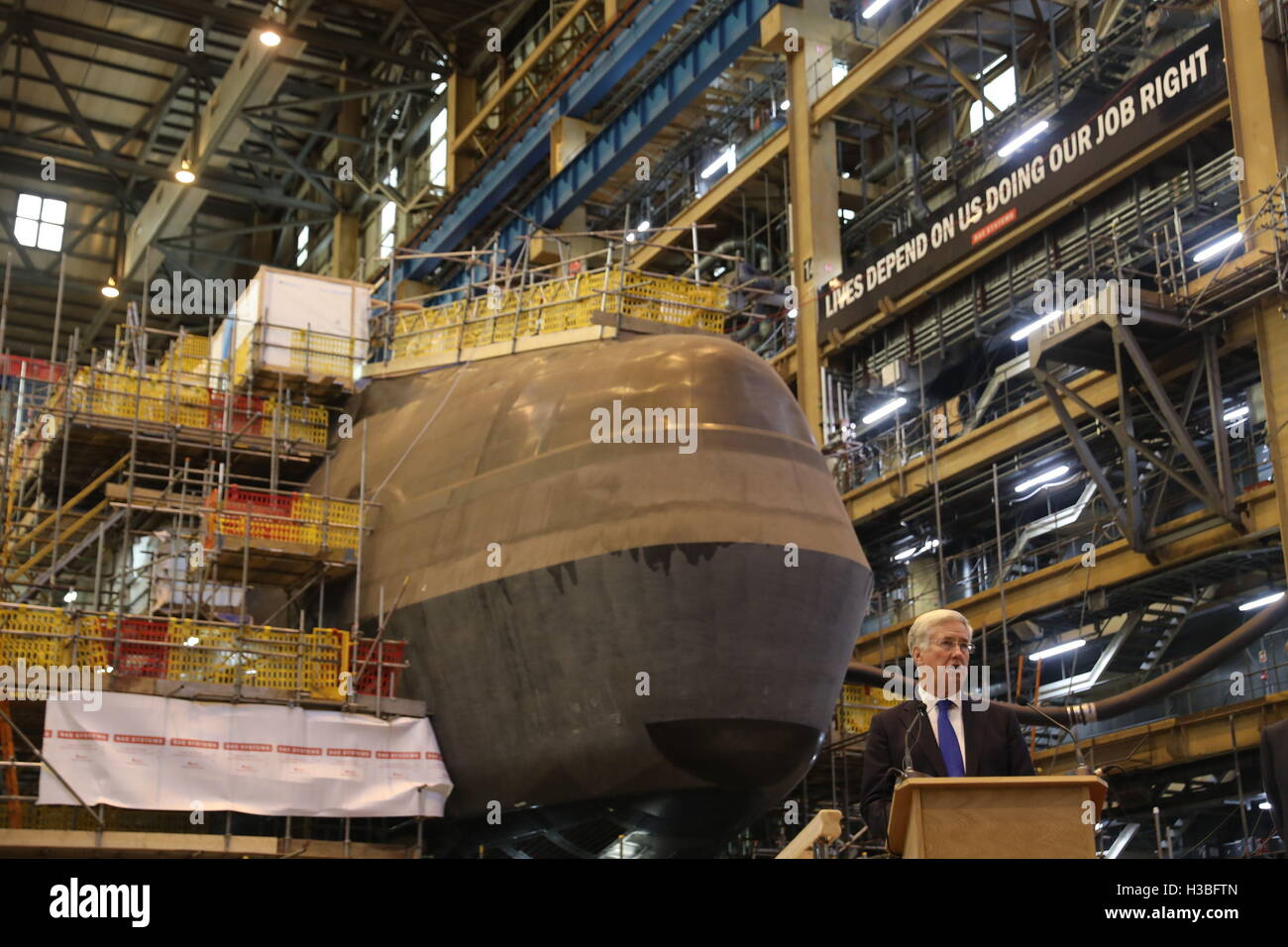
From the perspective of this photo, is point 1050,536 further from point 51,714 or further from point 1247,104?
point 51,714

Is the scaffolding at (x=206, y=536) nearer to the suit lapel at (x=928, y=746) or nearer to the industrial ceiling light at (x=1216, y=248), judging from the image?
the industrial ceiling light at (x=1216, y=248)

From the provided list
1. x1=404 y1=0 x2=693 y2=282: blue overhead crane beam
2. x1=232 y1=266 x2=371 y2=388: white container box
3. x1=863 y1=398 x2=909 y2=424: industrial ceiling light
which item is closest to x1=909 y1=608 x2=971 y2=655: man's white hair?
x1=232 y1=266 x2=371 y2=388: white container box

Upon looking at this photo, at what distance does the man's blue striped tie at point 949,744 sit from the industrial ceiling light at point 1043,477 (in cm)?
2503

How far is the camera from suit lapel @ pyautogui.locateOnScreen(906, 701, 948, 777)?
866 cm

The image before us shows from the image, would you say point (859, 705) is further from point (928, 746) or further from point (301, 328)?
point (928, 746)

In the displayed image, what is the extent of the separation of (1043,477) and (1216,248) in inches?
267

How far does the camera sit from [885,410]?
127 feet

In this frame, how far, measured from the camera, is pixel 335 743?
24.2 metres

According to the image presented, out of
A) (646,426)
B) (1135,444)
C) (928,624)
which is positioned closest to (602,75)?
(1135,444)

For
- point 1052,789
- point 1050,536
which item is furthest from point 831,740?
point 1052,789

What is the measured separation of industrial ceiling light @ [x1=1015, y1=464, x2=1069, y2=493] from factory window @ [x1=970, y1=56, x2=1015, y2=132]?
10100 millimetres

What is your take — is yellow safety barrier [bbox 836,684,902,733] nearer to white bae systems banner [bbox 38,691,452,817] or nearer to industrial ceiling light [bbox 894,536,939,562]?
industrial ceiling light [bbox 894,536,939,562]

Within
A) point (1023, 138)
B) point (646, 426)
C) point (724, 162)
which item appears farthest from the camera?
point (724, 162)
